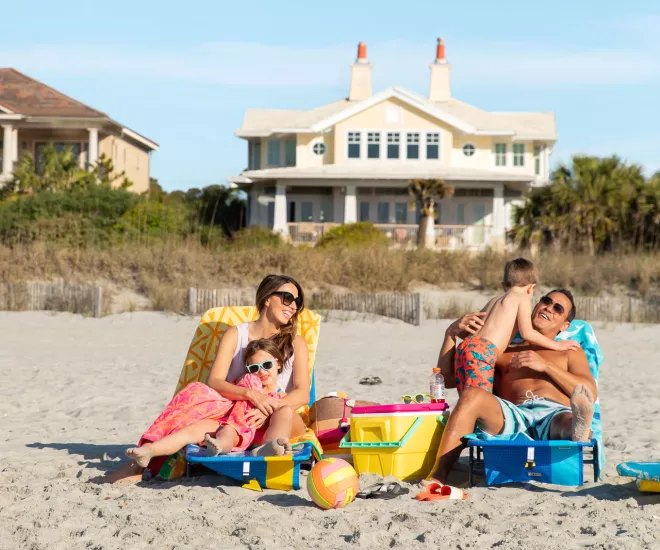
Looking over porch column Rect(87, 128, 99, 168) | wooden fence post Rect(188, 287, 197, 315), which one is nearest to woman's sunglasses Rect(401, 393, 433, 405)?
wooden fence post Rect(188, 287, 197, 315)

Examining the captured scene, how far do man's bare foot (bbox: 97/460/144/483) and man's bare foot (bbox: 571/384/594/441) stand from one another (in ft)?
7.48

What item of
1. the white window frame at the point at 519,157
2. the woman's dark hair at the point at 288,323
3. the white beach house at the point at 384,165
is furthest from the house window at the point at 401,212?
the woman's dark hair at the point at 288,323

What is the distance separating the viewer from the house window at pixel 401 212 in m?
34.8

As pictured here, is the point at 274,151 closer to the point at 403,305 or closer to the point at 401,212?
the point at 401,212

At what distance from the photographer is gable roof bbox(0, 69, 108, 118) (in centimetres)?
3325

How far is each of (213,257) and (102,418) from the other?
12.6 meters

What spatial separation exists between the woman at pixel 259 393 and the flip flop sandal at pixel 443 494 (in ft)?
2.37

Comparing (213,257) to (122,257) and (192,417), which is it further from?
(192,417)

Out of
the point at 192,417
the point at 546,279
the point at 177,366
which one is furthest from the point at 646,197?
the point at 192,417

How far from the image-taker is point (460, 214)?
1383 inches

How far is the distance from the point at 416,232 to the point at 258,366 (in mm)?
26332

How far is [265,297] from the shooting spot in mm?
6043

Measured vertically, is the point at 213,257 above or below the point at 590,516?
above

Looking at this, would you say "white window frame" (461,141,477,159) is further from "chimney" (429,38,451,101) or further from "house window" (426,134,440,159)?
"chimney" (429,38,451,101)
